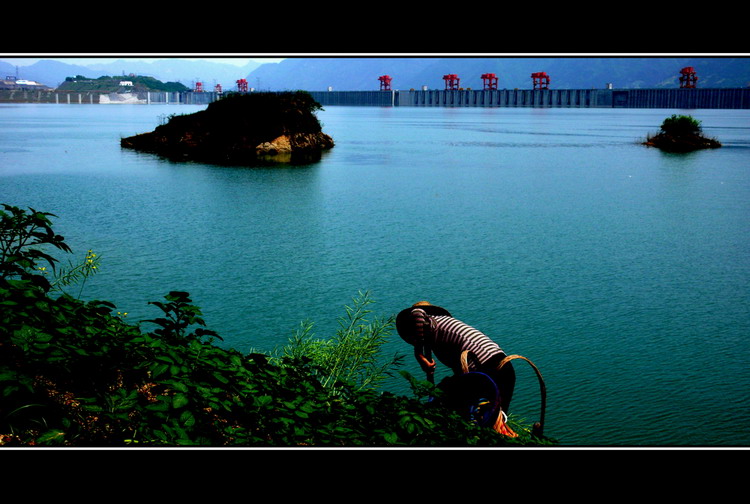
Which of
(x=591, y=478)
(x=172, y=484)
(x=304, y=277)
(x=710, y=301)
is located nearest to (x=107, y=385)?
(x=172, y=484)

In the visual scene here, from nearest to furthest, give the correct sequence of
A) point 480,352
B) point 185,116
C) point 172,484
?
point 172,484, point 480,352, point 185,116

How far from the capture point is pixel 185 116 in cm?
4328

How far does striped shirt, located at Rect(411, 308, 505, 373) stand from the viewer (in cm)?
646

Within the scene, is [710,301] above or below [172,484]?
below

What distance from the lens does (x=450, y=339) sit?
Answer: 260 inches

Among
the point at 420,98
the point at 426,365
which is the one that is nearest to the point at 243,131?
the point at 426,365

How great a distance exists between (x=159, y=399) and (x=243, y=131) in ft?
126

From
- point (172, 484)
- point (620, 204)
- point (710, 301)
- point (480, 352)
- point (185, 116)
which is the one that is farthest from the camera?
point (185, 116)

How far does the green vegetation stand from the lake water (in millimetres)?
147390

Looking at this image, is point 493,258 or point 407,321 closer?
point 407,321

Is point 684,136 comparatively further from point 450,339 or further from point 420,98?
point 420,98
